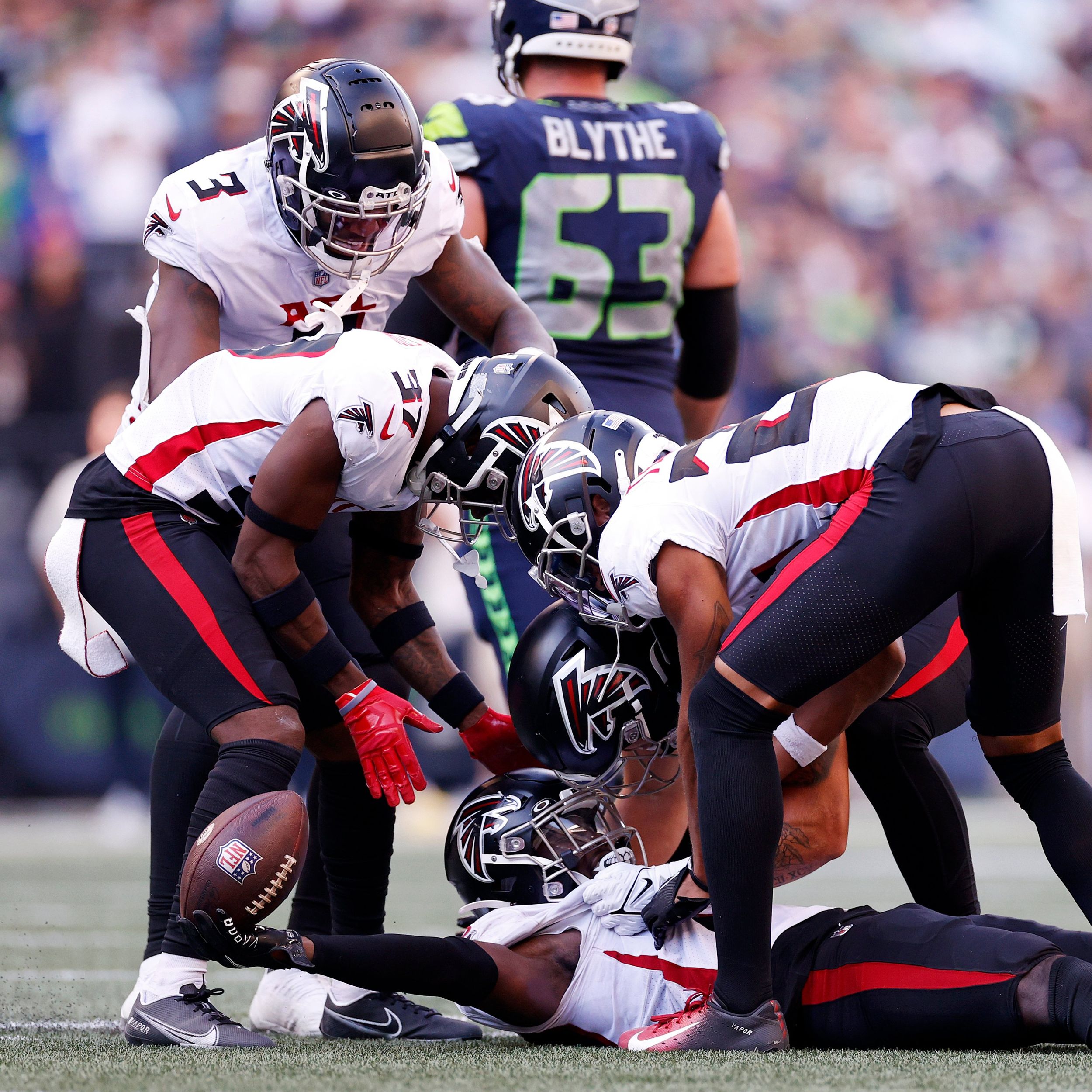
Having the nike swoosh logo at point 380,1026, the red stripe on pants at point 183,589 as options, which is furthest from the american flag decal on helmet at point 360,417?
the nike swoosh logo at point 380,1026

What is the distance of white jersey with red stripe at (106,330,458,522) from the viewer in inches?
108

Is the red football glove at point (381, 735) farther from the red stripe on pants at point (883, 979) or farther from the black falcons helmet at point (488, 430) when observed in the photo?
the red stripe on pants at point (883, 979)

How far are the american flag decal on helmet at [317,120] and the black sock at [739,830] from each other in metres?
1.22

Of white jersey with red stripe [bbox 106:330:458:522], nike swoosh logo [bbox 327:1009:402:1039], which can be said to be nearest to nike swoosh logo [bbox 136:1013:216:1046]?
nike swoosh logo [bbox 327:1009:402:1039]

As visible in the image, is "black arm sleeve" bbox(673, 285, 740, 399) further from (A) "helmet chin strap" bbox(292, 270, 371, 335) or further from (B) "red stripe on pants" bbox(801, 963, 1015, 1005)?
(B) "red stripe on pants" bbox(801, 963, 1015, 1005)

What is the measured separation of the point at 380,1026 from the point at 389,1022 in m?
0.02

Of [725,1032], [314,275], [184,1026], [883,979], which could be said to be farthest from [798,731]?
[314,275]

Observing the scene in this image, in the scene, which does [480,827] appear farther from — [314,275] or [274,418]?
[314,275]

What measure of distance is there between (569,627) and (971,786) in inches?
242

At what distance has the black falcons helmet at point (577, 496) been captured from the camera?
274 centimetres

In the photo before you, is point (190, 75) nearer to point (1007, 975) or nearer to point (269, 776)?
point (269, 776)

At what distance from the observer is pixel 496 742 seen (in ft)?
10.6

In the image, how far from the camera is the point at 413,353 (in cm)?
A: 288

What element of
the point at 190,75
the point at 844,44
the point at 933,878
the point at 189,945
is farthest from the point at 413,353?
the point at 844,44
